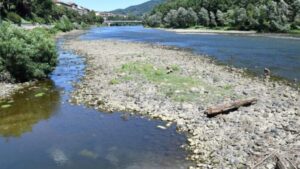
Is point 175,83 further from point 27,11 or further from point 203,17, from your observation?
point 203,17

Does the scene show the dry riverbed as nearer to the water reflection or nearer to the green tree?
the water reflection

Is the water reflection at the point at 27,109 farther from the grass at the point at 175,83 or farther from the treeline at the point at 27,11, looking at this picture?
the treeline at the point at 27,11

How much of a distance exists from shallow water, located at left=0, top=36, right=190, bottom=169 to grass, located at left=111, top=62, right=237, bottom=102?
583 cm

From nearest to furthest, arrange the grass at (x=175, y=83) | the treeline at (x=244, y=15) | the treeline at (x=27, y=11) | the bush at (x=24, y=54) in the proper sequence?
the grass at (x=175, y=83) → the bush at (x=24, y=54) → the treeline at (x=27, y=11) → the treeline at (x=244, y=15)

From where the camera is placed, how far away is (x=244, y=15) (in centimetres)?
14488

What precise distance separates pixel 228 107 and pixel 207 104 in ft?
7.52

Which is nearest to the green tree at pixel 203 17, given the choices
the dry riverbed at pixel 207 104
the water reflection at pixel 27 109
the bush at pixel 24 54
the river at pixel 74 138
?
the dry riverbed at pixel 207 104

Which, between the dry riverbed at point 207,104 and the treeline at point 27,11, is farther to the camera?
the treeline at point 27,11

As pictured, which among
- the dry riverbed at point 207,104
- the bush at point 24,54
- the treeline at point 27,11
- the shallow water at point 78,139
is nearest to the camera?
the shallow water at point 78,139

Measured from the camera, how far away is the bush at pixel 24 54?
38.4 m

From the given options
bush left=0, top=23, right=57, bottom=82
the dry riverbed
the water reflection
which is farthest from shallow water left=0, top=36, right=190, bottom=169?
bush left=0, top=23, right=57, bottom=82

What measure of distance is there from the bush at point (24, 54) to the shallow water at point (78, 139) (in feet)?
23.8

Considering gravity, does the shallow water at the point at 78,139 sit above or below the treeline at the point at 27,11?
below

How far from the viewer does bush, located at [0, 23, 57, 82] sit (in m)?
38.4
